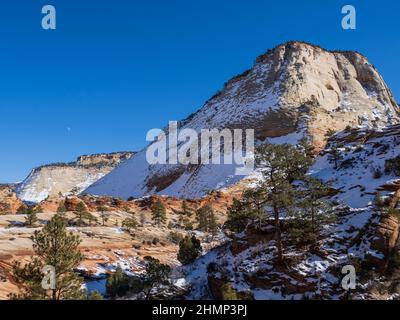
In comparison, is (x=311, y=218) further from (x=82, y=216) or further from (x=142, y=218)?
(x=142, y=218)

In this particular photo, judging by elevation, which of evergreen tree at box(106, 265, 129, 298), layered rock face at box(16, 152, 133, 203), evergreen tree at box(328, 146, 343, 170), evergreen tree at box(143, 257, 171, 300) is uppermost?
layered rock face at box(16, 152, 133, 203)

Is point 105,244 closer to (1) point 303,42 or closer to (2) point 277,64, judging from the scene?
(2) point 277,64

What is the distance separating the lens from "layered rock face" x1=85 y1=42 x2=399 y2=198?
7761 centimetres

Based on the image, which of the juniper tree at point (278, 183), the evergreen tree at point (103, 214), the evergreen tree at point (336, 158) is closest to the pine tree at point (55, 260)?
the juniper tree at point (278, 183)

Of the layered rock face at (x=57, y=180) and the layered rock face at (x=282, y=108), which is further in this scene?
the layered rock face at (x=57, y=180)

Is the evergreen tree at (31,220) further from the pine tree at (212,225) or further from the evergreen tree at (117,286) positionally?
the evergreen tree at (117,286)

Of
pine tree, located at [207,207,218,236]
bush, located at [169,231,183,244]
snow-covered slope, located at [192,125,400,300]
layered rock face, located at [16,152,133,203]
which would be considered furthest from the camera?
layered rock face, located at [16,152,133,203]

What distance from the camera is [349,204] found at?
26.5 meters

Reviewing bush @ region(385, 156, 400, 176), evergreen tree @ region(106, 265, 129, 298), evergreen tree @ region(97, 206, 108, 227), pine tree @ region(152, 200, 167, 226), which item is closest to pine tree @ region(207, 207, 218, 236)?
pine tree @ region(152, 200, 167, 226)

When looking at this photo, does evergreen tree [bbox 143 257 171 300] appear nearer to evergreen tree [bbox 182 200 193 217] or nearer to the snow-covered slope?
the snow-covered slope

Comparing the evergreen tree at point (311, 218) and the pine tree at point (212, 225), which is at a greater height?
the evergreen tree at point (311, 218)

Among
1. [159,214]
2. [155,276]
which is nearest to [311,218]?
[155,276]

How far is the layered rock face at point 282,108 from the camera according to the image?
77613 mm
